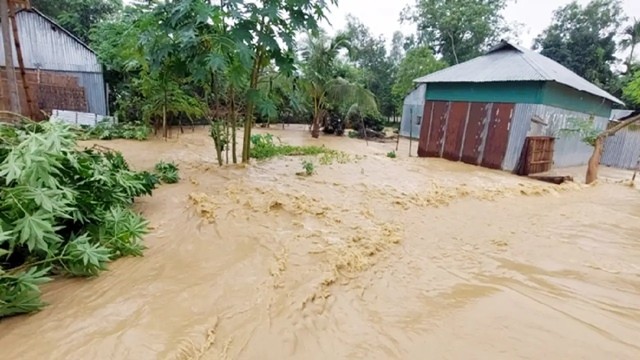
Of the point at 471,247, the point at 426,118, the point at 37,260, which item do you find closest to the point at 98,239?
the point at 37,260

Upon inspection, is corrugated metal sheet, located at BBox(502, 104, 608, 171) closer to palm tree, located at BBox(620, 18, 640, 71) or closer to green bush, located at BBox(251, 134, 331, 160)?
green bush, located at BBox(251, 134, 331, 160)

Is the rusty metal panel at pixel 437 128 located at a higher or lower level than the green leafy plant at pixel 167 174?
higher

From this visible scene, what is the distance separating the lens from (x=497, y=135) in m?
10.1

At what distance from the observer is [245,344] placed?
218 cm

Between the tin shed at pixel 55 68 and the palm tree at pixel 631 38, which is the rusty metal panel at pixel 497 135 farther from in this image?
the palm tree at pixel 631 38

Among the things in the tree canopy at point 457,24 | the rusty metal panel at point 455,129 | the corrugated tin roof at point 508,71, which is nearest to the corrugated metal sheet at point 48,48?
the corrugated tin roof at point 508,71

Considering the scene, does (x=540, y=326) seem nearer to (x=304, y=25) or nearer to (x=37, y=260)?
(x=37, y=260)

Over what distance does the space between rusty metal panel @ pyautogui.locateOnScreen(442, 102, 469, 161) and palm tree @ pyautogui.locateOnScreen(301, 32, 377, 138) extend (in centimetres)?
492

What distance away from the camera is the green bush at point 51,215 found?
2.24m

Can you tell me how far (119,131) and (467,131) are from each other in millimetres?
11240

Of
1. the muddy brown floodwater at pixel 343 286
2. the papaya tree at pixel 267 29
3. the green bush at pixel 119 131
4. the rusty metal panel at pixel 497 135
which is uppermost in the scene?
the papaya tree at pixel 267 29

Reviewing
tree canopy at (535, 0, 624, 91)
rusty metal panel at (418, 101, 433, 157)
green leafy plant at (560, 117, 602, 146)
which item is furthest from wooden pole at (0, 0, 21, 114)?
tree canopy at (535, 0, 624, 91)

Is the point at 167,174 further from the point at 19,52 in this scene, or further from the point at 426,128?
the point at 426,128

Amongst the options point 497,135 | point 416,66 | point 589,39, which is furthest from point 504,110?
point 589,39
